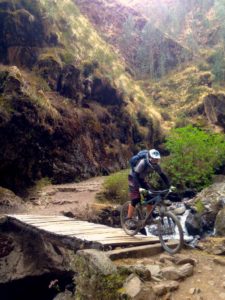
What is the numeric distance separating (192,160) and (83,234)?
17.1 meters

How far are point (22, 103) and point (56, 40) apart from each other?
45.5ft

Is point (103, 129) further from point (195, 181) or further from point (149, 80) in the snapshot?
point (149, 80)

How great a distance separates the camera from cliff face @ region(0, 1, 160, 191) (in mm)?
22188

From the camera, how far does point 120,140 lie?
3459cm

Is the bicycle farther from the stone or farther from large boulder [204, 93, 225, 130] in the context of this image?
large boulder [204, 93, 225, 130]

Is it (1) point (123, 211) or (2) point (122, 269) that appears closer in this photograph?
(2) point (122, 269)

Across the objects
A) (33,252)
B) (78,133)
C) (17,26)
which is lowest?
(33,252)

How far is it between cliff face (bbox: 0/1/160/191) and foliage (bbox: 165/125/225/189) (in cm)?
713

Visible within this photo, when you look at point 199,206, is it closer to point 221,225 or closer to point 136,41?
point 221,225

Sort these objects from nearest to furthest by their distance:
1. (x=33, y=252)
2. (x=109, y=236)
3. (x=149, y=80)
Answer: (x=109, y=236), (x=33, y=252), (x=149, y=80)

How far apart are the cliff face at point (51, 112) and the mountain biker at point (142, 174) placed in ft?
44.7

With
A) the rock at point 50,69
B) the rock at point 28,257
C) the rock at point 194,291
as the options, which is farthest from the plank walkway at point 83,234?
the rock at point 50,69

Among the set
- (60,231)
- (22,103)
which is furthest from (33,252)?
(22,103)

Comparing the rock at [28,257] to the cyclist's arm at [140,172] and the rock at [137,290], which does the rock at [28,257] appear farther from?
the rock at [137,290]
